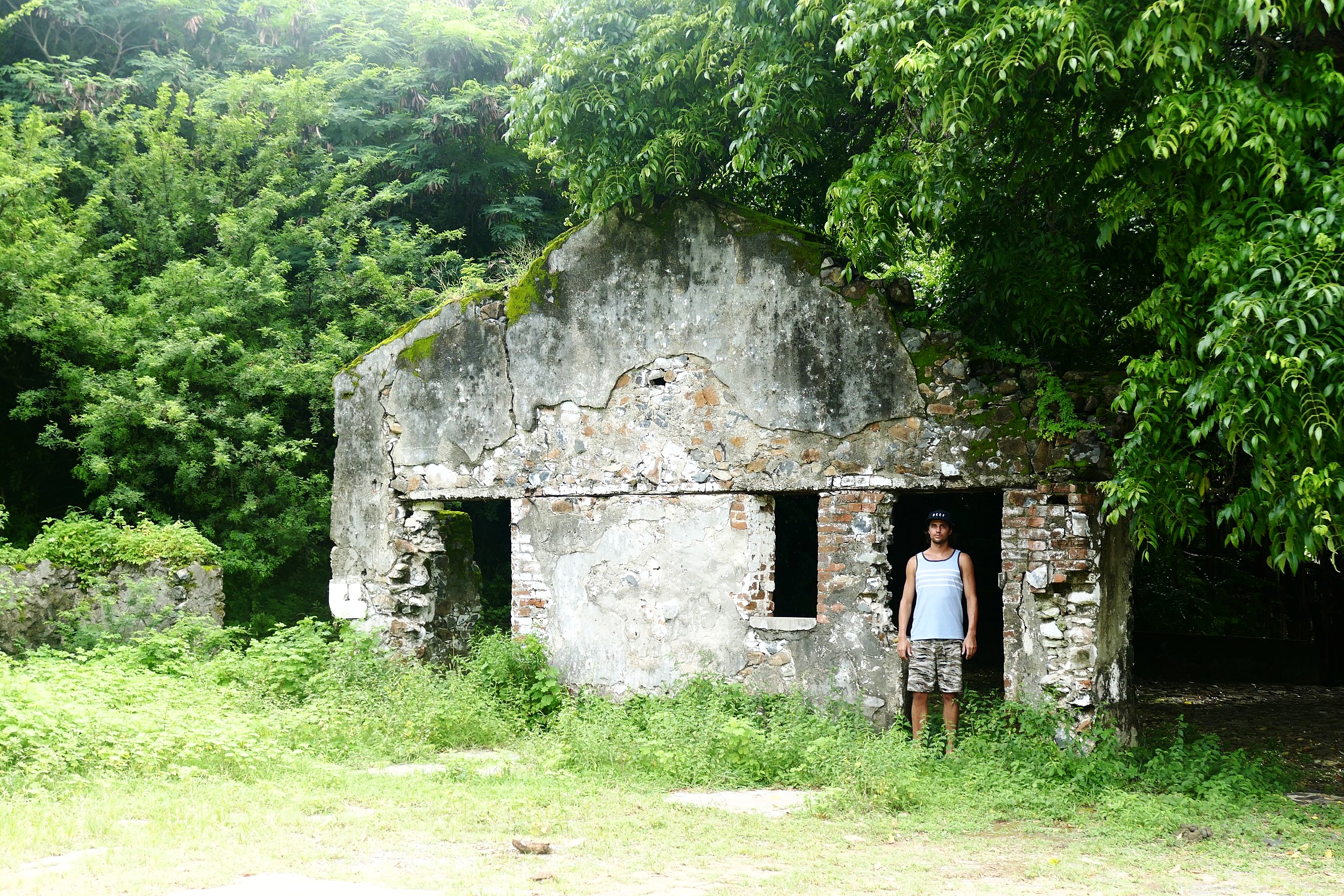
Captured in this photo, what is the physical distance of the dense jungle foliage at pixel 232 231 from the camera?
12305 millimetres

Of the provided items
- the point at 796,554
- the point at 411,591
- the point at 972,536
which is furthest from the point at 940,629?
the point at 796,554

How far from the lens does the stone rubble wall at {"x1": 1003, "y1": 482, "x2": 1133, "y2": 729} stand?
7.05 m

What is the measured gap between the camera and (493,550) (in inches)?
603

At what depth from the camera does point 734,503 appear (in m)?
8.11

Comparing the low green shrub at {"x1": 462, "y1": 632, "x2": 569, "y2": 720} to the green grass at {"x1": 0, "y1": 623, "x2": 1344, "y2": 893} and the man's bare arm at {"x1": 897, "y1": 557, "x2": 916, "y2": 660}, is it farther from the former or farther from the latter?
the man's bare arm at {"x1": 897, "y1": 557, "x2": 916, "y2": 660}

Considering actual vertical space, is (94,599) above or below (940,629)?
below

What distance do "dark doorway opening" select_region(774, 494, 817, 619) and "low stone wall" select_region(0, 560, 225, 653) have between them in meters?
6.56

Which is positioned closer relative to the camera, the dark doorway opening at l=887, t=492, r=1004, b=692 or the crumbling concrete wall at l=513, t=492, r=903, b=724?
the crumbling concrete wall at l=513, t=492, r=903, b=724

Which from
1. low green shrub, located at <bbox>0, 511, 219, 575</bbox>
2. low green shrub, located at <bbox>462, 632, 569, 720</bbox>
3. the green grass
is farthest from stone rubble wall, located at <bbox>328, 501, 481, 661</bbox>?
low green shrub, located at <bbox>0, 511, 219, 575</bbox>

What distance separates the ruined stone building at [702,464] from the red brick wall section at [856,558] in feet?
0.06

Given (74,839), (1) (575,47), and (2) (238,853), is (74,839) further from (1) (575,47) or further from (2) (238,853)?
(1) (575,47)

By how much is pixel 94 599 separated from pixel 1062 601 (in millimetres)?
8795

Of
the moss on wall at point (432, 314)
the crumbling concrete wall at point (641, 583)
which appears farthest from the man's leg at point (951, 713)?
the moss on wall at point (432, 314)

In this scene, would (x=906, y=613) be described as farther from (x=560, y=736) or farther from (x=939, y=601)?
(x=560, y=736)
